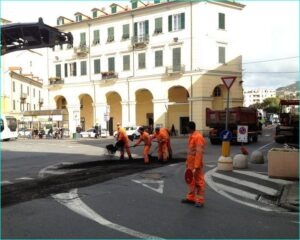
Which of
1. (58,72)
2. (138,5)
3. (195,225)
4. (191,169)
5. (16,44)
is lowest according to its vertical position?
(195,225)

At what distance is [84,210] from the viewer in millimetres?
9422

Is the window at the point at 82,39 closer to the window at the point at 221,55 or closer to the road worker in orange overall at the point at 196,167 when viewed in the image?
the window at the point at 221,55

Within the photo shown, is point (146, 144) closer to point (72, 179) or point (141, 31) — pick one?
point (72, 179)

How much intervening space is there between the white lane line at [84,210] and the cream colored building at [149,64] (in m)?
41.5

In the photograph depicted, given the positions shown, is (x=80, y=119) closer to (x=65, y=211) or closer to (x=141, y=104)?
(x=141, y=104)

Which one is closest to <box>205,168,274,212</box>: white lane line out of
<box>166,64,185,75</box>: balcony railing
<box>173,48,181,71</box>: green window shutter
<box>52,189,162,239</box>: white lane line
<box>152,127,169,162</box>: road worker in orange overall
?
<box>52,189,162,239</box>: white lane line

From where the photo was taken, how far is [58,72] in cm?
6606

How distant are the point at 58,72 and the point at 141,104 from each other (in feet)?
40.2

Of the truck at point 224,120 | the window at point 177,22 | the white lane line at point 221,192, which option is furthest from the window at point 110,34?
the white lane line at point 221,192

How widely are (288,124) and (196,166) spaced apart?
27.6 m

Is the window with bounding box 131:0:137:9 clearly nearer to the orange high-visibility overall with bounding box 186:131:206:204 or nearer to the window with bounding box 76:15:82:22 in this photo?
the window with bounding box 76:15:82:22

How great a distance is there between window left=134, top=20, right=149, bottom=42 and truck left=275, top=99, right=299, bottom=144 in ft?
73.5

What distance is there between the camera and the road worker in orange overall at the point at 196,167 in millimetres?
9914

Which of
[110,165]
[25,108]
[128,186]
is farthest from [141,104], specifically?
[128,186]
